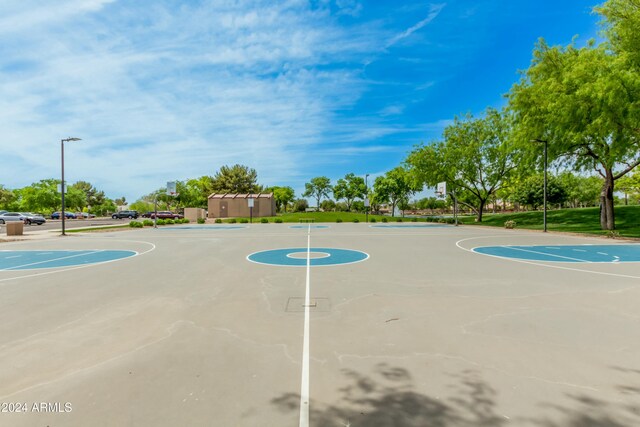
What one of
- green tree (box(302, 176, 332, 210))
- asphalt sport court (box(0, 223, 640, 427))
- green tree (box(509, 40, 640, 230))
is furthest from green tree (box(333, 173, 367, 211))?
asphalt sport court (box(0, 223, 640, 427))

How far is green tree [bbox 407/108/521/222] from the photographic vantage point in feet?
126

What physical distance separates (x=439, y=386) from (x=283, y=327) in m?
2.53

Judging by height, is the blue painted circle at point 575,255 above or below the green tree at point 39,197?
below

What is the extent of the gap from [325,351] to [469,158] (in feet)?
133

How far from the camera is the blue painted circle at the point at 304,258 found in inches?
432

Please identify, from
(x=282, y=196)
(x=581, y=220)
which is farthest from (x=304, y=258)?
(x=282, y=196)

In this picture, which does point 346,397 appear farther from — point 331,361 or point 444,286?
point 444,286

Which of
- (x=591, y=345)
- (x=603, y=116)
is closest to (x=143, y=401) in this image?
(x=591, y=345)

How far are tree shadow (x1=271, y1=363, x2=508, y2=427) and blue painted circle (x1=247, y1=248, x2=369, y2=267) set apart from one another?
286 inches

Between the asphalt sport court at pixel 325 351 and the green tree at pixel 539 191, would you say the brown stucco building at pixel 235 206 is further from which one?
the green tree at pixel 539 191

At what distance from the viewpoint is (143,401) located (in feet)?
10.1

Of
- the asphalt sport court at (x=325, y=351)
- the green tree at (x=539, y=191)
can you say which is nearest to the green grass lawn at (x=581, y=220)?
the green tree at (x=539, y=191)

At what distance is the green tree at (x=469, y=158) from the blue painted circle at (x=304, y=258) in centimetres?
3120

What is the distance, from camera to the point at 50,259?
12281mm
